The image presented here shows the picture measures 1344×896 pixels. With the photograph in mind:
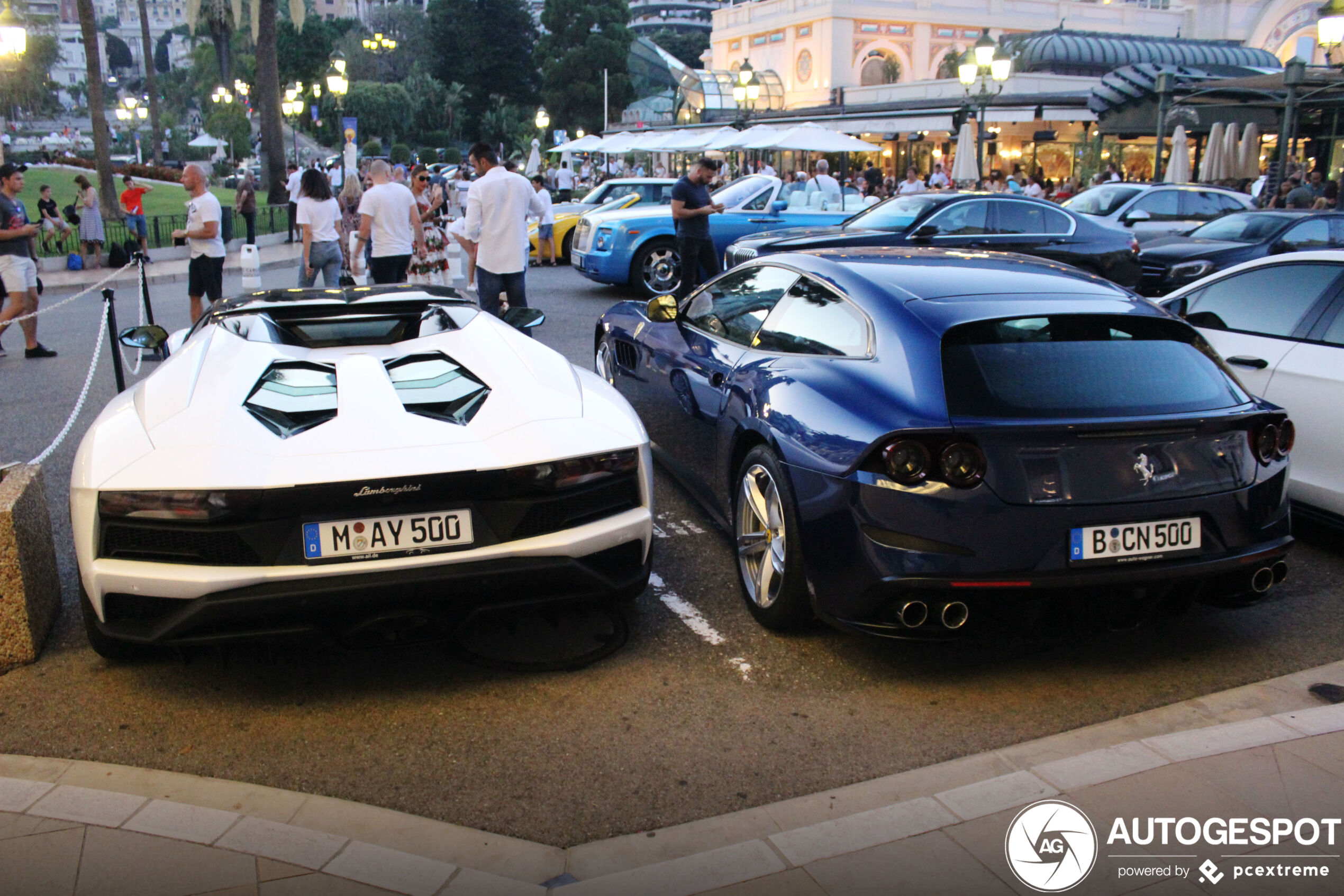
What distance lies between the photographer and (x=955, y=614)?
345cm

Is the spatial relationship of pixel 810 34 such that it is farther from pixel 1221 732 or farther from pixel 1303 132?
pixel 1221 732

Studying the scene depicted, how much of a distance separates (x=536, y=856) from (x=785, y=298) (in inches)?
111

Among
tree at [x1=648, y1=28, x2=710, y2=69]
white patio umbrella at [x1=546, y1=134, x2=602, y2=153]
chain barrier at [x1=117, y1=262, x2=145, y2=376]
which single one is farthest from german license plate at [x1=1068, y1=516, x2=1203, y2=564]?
tree at [x1=648, y1=28, x2=710, y2=69]

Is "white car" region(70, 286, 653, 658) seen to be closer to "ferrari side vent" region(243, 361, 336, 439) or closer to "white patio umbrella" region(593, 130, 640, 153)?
"ferrari side vent" region(243, 361, 336, 439)

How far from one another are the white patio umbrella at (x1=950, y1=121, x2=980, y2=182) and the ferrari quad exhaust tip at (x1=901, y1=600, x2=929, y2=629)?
2246cm

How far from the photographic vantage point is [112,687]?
3.75 metres

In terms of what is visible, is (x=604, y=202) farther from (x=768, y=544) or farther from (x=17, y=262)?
(x=768, y=544)

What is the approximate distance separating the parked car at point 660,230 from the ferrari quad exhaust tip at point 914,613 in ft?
36.6

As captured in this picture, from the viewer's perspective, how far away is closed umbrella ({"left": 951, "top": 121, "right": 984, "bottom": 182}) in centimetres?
2434

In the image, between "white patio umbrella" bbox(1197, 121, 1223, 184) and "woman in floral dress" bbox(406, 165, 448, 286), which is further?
"white patio umbrella" bbox(1197, 121, 1223, 184)

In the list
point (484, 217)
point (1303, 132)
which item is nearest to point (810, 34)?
point (1303, 132)

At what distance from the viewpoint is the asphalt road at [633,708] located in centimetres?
315

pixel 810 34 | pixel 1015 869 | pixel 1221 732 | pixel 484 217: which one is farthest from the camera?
pixel 810 34

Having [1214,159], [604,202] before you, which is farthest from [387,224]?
[1214,159]
